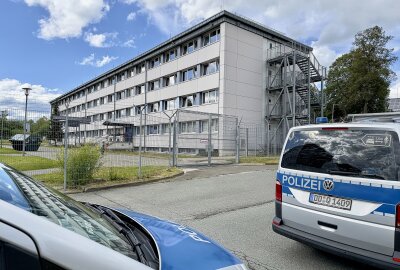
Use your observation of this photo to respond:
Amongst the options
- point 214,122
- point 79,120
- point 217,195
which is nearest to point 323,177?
point 217,195

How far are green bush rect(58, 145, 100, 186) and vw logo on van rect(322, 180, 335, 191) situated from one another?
7.85 m

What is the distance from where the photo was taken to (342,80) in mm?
44094

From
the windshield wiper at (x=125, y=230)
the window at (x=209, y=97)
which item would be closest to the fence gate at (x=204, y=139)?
the window at (x=209, y=97)

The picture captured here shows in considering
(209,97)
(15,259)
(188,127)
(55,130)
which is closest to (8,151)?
(55,130)

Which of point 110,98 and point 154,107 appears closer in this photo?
point 154,107

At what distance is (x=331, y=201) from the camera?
403 cm

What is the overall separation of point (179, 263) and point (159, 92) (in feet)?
118

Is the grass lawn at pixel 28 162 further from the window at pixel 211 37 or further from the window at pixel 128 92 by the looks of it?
the window at pixel 128 92

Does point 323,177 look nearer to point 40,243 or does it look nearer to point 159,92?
point 40,243

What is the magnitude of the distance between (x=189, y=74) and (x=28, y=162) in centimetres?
2376

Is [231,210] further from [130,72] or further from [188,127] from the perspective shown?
[130,72]

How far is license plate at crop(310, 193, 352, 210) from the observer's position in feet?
12.7

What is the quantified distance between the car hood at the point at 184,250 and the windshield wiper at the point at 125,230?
119 mm

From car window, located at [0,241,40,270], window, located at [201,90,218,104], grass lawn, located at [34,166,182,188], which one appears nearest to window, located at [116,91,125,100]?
window, located at [201,90,218,104]
